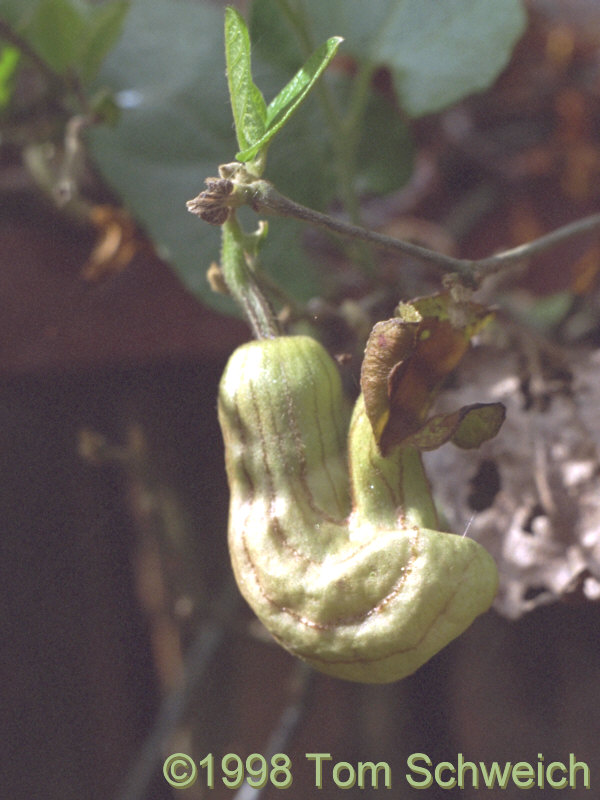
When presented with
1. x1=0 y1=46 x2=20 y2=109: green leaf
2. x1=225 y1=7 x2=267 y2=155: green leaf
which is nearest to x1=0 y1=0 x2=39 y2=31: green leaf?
x1=0 y1=46 x2=20 y2=109: green leaf

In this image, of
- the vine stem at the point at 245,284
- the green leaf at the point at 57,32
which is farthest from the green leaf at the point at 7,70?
the vine stem at the point at 245,284

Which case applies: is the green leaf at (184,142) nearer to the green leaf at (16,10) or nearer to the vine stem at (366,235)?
the green leaf at (16,10)

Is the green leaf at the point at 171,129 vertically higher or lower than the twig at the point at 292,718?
higher

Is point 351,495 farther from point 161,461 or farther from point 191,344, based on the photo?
point 161,461

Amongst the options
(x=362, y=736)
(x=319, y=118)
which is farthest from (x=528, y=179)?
(x=362, y=736)

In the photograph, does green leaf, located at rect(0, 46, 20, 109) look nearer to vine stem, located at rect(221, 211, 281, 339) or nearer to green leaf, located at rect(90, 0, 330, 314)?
green leaf, located at rect(90, 0, 330, 314)

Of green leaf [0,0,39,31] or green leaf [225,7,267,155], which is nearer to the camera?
green leaf [225,7,267,155]

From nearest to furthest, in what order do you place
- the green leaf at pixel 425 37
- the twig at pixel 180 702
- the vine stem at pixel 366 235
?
1. the vine stem at pixel 366 235
2. the green leaf at pixel 425 37
3. the twig at pixel 180 702

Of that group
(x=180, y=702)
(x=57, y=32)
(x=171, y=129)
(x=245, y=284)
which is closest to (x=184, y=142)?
(x=171, y=129)
